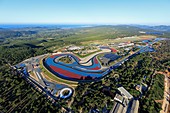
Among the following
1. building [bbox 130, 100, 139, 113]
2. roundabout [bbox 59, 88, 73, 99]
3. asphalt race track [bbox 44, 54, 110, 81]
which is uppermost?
building [bbox 130, 100, 139, 113]

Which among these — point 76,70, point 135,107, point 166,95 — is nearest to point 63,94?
point 76,70

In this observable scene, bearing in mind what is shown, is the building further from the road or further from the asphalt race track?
the asphalt race track

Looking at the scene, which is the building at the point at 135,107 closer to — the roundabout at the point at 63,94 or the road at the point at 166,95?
the road at the point at 166,95

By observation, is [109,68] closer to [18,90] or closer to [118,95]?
[118,95]

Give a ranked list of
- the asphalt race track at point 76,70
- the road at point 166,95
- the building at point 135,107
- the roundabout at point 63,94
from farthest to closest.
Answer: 1. the asphalt race track at point 76,70
2. the roundabout at point 63,94
3. the road at point 166,95
4. the building at point 135,107

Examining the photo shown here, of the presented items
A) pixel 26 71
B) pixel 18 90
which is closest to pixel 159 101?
pixel 18 90

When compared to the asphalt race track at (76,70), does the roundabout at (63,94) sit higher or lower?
higher

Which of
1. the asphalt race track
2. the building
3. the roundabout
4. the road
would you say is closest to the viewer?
the building

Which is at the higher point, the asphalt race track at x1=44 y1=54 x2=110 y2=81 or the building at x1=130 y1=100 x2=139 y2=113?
the building at x1=130 y1=100 x2=139 y2=113

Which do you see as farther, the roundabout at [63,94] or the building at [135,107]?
the roundabout at [63,94]

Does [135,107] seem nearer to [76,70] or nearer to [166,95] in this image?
[166,95]

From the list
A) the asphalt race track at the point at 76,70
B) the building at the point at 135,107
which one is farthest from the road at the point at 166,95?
the asphalt race track at the point at 76,70

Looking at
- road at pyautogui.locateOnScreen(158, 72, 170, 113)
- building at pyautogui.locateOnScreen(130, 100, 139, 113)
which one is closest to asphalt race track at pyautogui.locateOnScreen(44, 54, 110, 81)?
building at pyautogui.locateOnScreen(130, 100, 139, 113)
